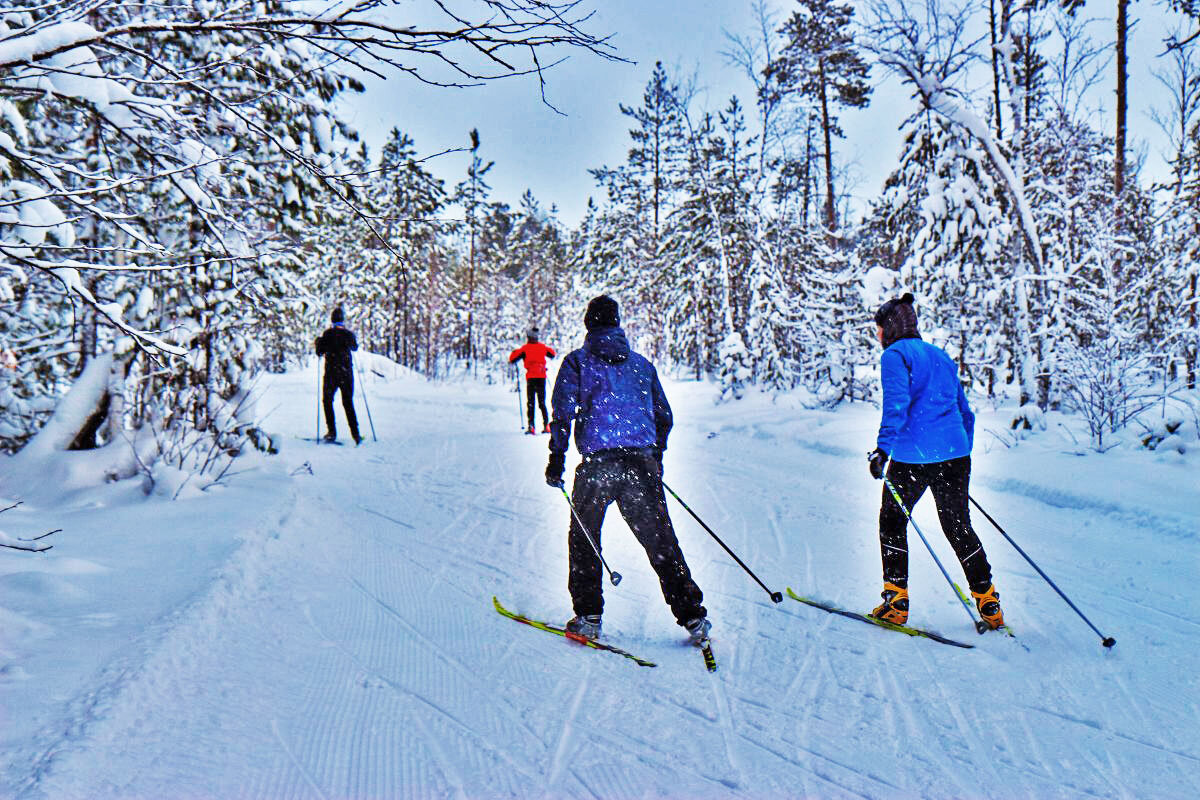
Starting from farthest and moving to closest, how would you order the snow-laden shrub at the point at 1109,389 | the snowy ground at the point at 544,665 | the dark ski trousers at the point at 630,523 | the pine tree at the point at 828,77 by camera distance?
1. the pine tree at the point at 828,77
2. the snow-laden shrub at the point at 1109,389
3. the dark ski trousers at the point at 630,523
4. the snowy ground at the point at 544,665

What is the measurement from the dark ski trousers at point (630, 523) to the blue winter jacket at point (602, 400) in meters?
0.10

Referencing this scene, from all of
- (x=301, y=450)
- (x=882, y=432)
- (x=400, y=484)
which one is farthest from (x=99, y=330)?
(x=882, y=432)

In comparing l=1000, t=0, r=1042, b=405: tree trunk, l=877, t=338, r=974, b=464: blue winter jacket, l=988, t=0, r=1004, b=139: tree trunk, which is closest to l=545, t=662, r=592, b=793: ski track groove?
l=877, t=338, r=974, b=464: blue winter jacket

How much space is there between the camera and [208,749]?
2416mm

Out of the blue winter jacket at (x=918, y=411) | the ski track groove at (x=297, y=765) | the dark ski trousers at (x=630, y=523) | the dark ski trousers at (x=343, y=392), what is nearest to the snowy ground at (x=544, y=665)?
the ski track groove at (x=297, y=765)

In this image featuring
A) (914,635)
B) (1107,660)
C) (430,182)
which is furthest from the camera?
(914,635)

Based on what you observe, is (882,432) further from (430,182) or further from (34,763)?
(34,763)

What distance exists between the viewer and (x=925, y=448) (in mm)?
3850

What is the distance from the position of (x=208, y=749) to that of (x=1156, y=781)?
3619 millimetres

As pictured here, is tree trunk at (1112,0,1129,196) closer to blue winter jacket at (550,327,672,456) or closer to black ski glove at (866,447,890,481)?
black ski glove at (866,447,890,481)

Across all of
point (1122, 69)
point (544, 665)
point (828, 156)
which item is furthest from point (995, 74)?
point (544, 665)

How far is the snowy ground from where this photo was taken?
7.91 ft

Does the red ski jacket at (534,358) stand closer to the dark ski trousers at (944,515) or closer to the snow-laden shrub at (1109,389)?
the snow-laden shrub at (1109,389)

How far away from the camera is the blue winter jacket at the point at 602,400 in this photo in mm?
3703
